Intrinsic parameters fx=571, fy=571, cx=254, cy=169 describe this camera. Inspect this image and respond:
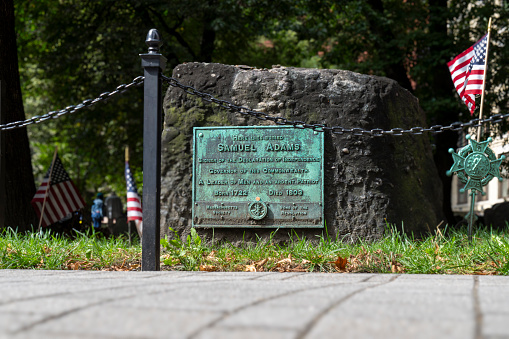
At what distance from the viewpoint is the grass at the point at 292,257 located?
4.66 metres

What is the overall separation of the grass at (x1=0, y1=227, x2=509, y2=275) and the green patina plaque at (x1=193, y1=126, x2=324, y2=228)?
1.16 ft

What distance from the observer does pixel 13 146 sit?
9.02 meters

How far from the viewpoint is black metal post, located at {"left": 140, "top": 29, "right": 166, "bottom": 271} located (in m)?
4.71

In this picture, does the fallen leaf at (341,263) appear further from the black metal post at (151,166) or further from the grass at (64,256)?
the grass at (64,256)

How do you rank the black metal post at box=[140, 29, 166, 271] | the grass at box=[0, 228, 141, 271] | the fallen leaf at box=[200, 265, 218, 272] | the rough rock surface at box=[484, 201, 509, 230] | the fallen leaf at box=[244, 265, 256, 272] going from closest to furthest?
the black metal post at box=[140, 29, 166, 271]
the fallen leaf at box=[244, 265, 256, 272]
the fallen leaf at box=[200, 265, 218, 272]
the grass at box=[0, 228, 141, 271]
the rough rock surface at box=[484, 201, 509, 230]

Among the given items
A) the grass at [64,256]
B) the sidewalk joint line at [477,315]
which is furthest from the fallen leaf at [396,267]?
the grass at [64,256]

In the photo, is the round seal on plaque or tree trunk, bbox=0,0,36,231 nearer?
the round seal on plaque

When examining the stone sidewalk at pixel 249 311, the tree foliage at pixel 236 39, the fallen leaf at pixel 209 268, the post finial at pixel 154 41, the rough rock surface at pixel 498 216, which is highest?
the tree foliage at pixel 236 39

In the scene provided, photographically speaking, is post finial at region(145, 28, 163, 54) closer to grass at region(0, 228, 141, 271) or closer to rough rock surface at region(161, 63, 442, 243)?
rough rock surface at region(161, 63, 442, 243)

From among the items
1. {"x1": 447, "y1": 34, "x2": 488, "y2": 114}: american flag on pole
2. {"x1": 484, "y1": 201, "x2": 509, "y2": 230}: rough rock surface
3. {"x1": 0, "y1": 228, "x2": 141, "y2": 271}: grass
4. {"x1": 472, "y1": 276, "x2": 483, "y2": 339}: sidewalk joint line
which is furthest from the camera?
{"x1": 484, "y1": 201, "x2": 509, "y2": 230}: rough rock surface

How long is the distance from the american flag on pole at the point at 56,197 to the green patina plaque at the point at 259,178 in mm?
3955

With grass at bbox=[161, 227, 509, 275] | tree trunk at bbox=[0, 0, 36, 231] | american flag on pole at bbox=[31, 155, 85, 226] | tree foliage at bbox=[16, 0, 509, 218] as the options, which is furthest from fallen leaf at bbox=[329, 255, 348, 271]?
tree foliage at bbox=[16, 0, 509, 218]

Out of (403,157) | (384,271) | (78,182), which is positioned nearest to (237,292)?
(384,271)

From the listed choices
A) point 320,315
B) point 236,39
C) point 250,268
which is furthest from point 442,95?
point 320,315
